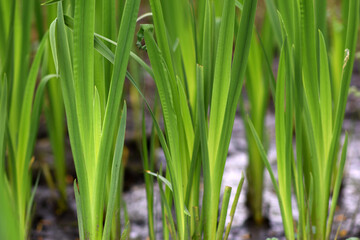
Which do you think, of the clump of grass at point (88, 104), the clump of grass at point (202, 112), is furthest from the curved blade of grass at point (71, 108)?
the clump of grass at point (202, 112)

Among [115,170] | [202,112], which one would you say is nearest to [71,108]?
[115,170]

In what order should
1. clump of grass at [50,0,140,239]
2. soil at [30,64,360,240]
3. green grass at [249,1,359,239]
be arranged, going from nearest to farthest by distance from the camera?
1. clump of grass at [50,0,140,239]
2. green grass at [249,1,359,239]
3. soil at [30,64,360,240]

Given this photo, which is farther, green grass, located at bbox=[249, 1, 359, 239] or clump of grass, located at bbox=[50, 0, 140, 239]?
green grass, located at bbox=[249, 1, 359, 239]

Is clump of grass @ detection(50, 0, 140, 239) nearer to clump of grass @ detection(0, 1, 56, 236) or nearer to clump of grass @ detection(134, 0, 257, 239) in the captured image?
clump of grass @ detection(134, 0, 257, 239)

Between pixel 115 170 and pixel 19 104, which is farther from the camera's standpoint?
pixel 19 104

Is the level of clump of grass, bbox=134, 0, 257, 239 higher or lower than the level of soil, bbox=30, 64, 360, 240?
higher

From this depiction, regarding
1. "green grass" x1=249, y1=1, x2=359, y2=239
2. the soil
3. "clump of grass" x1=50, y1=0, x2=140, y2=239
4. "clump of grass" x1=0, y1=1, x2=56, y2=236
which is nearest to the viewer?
"clump of grass" x1=50, y1=0, x2=140, y2=239

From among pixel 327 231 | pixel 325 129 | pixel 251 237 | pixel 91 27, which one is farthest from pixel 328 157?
pixel 91 27

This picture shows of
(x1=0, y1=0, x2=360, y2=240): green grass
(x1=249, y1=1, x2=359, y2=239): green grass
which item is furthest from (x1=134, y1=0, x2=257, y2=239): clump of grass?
(x1=249, y1=1, x2=359, y2=239): green grass

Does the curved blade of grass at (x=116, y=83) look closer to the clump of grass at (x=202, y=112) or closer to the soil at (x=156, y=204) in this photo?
the clump of grass at (x=202, y=112)

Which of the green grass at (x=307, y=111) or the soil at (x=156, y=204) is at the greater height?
the green grass at (x=307, y=111)

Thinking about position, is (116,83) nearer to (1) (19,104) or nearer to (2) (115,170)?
Answer: (2) (115,170)
